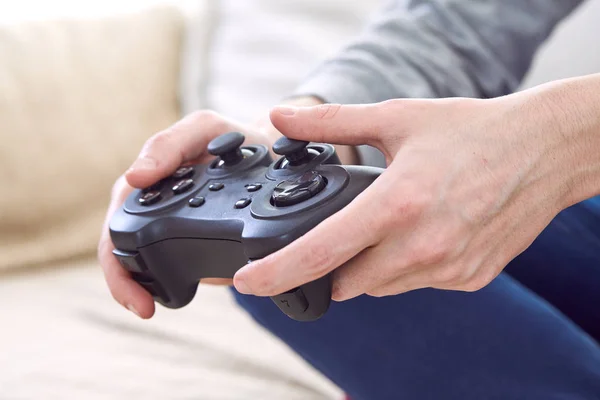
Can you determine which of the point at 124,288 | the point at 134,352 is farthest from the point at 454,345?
the point at 134,352

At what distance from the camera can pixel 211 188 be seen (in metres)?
0.49

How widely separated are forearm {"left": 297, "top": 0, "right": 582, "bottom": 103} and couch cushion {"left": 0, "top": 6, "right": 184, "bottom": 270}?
43cm

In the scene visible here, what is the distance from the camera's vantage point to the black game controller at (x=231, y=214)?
411 mm

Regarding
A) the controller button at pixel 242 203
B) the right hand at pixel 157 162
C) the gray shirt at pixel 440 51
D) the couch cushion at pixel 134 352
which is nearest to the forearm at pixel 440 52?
the gray shirt at pixel 440 51

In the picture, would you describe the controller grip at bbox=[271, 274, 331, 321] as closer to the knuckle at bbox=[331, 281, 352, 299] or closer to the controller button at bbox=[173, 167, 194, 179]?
the knuckle at bbox=[331, 281, 352, 299]

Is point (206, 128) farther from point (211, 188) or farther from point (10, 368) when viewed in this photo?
point (10, 368)

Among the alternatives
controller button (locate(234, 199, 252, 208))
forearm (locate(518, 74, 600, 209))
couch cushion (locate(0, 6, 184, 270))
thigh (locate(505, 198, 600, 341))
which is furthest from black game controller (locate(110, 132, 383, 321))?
couch cushion (locate(0, 6, 184, 270))

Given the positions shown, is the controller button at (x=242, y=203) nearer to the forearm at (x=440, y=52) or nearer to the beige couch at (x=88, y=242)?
the forearm at (x=440, y=52)

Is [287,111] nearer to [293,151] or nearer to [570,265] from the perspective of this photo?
[293,151]

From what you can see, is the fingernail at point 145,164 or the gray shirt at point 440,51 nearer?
the fingernail at point 145,164

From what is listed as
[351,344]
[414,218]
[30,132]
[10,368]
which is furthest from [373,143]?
[30,132]

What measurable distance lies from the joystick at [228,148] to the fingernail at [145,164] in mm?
51

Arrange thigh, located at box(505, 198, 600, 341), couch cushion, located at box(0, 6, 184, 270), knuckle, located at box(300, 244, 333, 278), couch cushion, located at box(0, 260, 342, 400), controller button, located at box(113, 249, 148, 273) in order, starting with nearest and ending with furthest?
knuckle, located at box(300, 244, 333, 278)
controller button, located at box(113, 249, 148, 273)
thigh, located at box(505, 198, 600, 341)
couch cushion, located at box(0, 260, 342, 400)
couch cushion, located at box(0, 6, 184, 270)

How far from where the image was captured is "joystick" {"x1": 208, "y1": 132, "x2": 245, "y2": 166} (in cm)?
50
